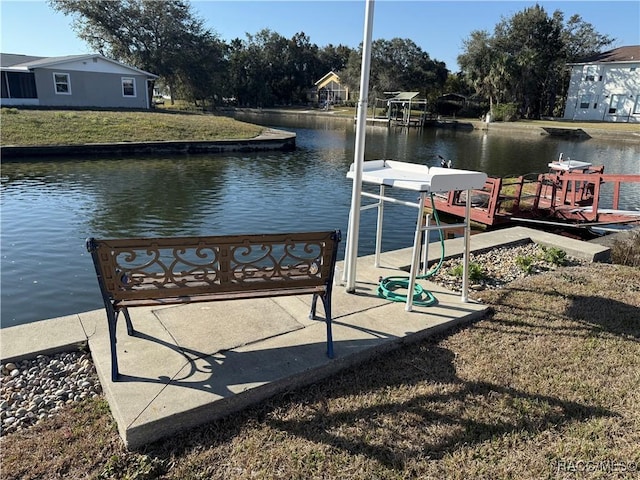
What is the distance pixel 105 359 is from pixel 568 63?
182 feet

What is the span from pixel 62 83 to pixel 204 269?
30932 millimetres

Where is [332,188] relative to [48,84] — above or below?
below

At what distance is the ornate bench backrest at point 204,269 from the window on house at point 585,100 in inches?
2038

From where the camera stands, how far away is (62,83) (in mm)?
27953

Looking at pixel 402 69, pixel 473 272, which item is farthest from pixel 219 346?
pixel 402 69

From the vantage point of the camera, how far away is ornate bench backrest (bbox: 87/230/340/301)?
8.35 feet

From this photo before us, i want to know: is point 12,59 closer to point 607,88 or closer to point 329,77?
point 329,77

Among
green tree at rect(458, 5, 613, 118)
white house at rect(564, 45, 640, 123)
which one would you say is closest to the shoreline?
green tree at rect(458, 5, 613, 118)

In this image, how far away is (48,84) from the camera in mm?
27484

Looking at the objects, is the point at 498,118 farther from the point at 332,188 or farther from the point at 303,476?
the point at 303,476

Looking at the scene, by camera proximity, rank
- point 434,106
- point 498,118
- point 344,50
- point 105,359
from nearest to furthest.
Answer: point 105,359
point 498,118
point 434,106
point 344,50

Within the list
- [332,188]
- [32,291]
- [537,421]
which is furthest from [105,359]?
[332,188]

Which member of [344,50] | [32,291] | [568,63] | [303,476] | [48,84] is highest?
[344,50]

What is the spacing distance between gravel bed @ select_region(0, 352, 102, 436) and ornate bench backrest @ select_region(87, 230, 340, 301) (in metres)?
0.67
